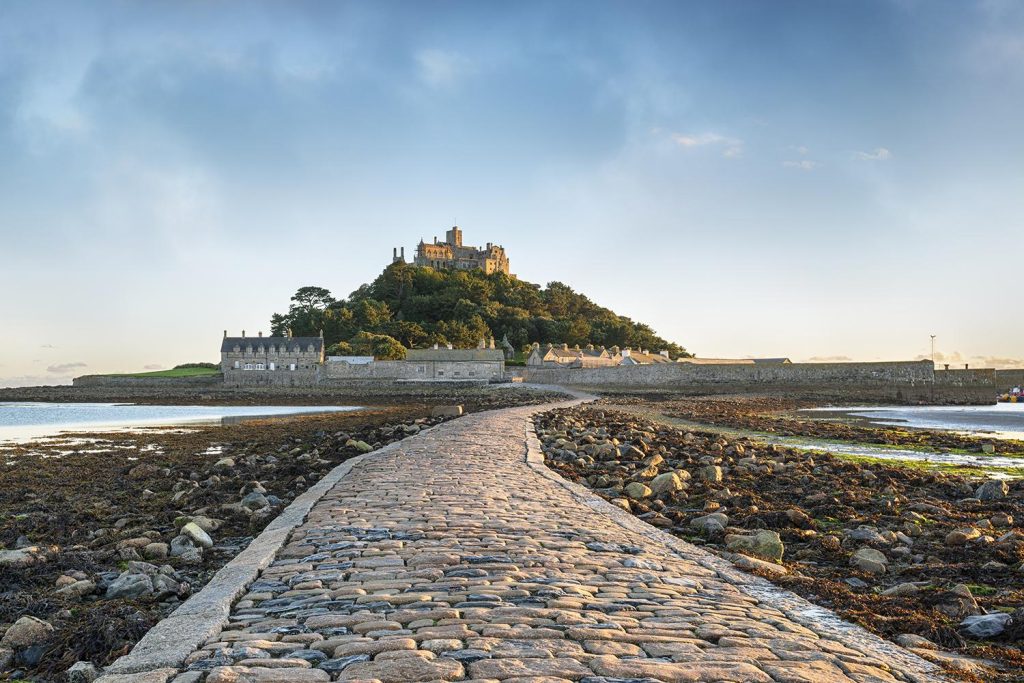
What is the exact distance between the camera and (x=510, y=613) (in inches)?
167

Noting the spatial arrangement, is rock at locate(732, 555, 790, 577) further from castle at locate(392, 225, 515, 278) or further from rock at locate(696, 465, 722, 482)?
castle at locate(392, 225, 515, 278)

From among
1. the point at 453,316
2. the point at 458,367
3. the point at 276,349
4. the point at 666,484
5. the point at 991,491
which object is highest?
the point at 453,316

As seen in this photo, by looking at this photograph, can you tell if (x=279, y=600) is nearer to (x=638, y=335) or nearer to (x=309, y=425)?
(x=309, y=425)

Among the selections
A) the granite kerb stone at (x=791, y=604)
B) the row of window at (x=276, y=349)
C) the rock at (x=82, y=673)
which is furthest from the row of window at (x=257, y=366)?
the rock at (x=82, y=673)

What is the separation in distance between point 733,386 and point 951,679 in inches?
2096

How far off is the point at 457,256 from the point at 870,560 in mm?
127387

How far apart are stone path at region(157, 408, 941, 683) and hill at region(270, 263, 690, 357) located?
7671cm

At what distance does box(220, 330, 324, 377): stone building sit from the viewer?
82875 millimetres

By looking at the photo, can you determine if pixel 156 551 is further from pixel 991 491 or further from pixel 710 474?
pixel 991 491

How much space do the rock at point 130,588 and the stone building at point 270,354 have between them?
78.9 m

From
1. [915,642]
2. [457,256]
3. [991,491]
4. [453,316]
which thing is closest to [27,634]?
[915,642]

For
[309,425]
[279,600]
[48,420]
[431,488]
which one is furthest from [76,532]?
A: [48,420]

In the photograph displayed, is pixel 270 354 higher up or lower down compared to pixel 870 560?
higher up

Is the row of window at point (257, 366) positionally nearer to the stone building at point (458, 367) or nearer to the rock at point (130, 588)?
the stone building at point (458, 367)
